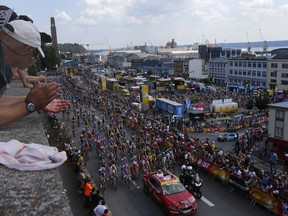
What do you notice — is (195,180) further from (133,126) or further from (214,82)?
(214,82)

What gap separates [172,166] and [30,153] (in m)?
15.1

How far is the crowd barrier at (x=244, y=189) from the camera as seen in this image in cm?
1304

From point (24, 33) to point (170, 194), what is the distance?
11.1 metres

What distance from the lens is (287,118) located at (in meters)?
21.8

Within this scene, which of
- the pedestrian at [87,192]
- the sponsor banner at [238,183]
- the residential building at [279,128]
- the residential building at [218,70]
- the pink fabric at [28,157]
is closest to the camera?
the pink fabric at [28,157]

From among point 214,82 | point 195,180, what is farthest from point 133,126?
point 214,82

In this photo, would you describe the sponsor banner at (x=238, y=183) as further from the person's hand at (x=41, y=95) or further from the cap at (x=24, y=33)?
the cap at (x=24, y=33)

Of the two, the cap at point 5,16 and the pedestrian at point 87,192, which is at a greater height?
the cap at point 5,16

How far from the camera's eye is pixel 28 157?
4406 millimetres

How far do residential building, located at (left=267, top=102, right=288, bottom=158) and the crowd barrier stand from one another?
7105 mm

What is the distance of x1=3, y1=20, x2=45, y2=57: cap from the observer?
330 cm

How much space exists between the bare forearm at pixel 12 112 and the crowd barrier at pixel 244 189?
39.2 feet

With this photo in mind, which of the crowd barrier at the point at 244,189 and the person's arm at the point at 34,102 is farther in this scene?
the crowd barrier at the point at 244,189

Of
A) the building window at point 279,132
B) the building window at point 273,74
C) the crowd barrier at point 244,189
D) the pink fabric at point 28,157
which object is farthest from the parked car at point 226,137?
the building window at point 273,74
